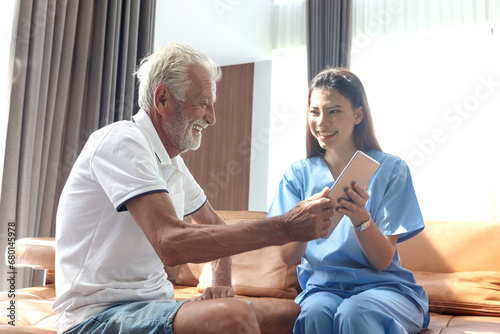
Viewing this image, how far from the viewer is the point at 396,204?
5.30ft

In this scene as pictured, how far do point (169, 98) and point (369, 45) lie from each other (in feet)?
10.8

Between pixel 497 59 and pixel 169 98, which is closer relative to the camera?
pixel 169 98

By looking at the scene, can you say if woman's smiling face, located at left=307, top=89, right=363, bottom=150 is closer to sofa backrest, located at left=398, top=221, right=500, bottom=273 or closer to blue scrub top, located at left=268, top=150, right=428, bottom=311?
blue scrub top, located at left=268, top=150, right=428, bottom=311

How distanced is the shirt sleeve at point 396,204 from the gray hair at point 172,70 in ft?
2.21

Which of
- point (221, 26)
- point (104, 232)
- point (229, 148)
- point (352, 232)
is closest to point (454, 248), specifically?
point (352, 232)

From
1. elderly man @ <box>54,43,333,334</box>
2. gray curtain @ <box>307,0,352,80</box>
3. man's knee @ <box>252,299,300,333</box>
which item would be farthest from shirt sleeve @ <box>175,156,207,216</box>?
gray curtain @ <box>307,0,352,80</box>

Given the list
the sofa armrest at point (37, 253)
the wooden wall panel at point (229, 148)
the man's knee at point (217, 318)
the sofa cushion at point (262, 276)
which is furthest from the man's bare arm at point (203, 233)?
the wooden wall panel at point (229, 148)

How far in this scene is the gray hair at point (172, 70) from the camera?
1.40 metres

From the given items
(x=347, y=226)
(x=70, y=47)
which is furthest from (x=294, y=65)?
(x=347, y=226)

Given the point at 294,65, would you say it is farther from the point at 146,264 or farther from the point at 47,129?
the point at 146,264

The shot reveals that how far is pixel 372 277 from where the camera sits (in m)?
1.54

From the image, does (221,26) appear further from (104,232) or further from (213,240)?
(213,240)

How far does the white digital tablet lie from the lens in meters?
1.29

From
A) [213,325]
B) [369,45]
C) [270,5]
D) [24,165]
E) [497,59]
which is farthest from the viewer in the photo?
[270,5]
